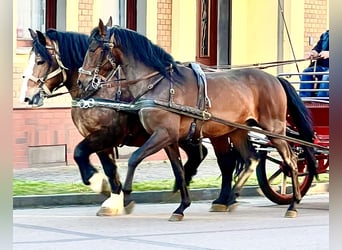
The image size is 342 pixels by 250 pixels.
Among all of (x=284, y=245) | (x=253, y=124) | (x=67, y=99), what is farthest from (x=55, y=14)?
(x=284, y=245)

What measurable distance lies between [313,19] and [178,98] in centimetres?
992

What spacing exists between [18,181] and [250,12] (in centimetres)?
774

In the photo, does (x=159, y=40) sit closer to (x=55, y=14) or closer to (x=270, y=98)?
(x=55, y=14)

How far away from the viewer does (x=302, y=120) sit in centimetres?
1045

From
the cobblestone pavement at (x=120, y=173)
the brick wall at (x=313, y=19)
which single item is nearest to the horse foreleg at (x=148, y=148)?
the cobblestone pavement at (x=120, y=173)

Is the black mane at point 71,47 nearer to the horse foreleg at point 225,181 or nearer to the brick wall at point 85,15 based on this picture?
the horse foreleg at point 225,181

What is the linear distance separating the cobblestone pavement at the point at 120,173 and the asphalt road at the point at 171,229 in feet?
8.34

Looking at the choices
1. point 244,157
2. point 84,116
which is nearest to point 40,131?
point 84,116

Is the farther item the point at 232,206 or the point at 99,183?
the point at 232,206

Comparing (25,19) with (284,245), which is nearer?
(284,245)

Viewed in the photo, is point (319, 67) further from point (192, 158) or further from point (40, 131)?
point (40, 131)

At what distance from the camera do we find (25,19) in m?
15.6

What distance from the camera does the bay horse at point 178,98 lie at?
9.23m

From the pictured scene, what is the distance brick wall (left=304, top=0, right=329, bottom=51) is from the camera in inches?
729
